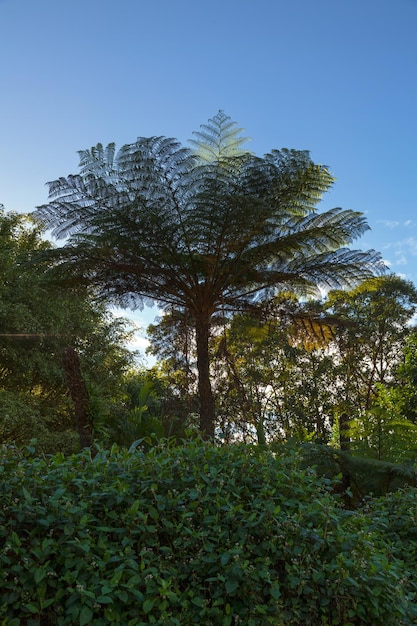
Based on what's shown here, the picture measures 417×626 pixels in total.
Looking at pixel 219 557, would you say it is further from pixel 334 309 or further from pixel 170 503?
pixel 334 309

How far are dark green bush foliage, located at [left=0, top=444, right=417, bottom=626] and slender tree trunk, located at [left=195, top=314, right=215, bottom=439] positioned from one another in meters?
4.42

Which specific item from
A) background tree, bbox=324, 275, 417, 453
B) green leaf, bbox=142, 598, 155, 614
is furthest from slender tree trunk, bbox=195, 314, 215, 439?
background tree, bbox=324, 275, 417, 453

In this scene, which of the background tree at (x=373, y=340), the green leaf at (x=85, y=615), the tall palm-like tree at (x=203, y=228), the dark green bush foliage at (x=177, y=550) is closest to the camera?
the green leaf at (x=85, y=615)

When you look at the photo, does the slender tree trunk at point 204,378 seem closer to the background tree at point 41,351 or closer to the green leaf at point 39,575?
the background tree at point 41,351

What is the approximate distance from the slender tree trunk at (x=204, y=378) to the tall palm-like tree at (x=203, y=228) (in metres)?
0.02

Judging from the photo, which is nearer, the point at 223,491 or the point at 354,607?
the point at 354,607

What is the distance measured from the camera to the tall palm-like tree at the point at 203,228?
7715mm

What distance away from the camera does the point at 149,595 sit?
2.49 m

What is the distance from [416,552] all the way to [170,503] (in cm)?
218

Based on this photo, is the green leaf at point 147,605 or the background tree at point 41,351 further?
the background tree at point 41,351

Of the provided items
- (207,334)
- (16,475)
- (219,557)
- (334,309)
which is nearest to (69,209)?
(207,334)

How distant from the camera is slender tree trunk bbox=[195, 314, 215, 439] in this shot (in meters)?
7.79

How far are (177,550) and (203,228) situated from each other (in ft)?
18.3

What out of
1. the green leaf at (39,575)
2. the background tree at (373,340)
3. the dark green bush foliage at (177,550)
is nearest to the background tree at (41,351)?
the background tree at (373,340)
